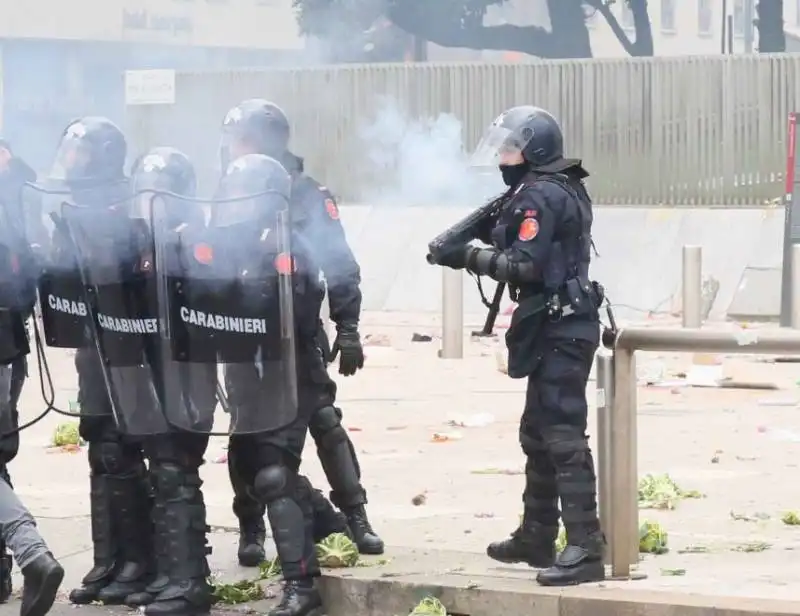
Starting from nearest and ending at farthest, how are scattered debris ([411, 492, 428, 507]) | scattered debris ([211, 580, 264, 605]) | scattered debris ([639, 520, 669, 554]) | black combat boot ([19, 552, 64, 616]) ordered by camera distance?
black combat boot ([19, 552, 64, 616]) < scattered debris ([211, 580, 264, 605]) < scattered debris ([639, 520, 669, 554]) < scattered debris ([411, 492, 428, 507])

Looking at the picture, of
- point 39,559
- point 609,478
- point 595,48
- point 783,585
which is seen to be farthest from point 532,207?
point 595,48

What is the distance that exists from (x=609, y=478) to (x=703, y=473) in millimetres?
2597

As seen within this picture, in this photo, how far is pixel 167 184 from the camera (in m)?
6.07

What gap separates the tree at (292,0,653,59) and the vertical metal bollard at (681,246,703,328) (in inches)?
181

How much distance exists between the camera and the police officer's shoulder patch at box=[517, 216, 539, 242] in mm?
5789

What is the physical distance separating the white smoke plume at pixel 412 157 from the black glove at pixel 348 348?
9.59 metres

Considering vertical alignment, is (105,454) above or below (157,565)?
above

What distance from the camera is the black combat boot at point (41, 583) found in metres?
5.47

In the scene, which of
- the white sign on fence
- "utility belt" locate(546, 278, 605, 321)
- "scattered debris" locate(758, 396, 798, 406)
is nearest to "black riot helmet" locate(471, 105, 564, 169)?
"utility belt" locate(546, 278, 605, 321)

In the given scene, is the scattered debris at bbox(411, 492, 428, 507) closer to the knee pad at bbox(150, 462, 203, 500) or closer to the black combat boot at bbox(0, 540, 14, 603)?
the knee pad at bbox(150, 462, 203, 500)

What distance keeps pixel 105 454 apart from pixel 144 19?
3.99 m

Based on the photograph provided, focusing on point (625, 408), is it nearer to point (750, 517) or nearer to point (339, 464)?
point (339, 464)

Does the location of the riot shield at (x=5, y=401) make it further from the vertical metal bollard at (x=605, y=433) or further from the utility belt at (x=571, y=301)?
the vertical metal bollard at (x=605, y=433)

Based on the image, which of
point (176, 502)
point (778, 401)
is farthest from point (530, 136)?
point (778, 401)
